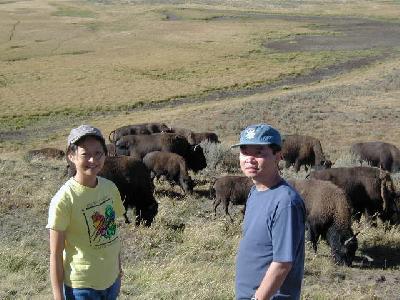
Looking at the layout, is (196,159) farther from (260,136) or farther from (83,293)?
(260,136)

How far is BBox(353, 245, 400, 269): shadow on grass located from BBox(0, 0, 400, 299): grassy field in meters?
0.03

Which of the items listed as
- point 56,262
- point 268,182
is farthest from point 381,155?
point 56,262

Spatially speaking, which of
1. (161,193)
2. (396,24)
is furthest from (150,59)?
(161,193)

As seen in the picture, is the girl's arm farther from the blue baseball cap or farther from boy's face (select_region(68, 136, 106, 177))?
the blue baseball cap

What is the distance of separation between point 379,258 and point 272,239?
21.8 feet

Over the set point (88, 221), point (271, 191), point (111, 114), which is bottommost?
point (111, 114)

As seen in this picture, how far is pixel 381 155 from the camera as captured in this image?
19.4 m

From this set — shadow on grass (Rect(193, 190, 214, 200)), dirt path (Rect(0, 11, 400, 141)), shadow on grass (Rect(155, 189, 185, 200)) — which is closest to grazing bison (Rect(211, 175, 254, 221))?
shadow on grass (Rect(155, 189, 185, 200))

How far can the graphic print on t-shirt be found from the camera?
441cm

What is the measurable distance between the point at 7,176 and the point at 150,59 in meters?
52.8

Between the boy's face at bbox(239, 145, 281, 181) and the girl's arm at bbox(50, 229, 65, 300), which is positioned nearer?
the boy's face at bbox(239, 145, 281, 181)

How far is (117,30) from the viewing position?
Result: 3516 inches

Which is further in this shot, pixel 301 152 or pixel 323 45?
pixel 323 45

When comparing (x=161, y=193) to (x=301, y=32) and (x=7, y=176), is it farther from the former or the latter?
(x=301, y=32)
